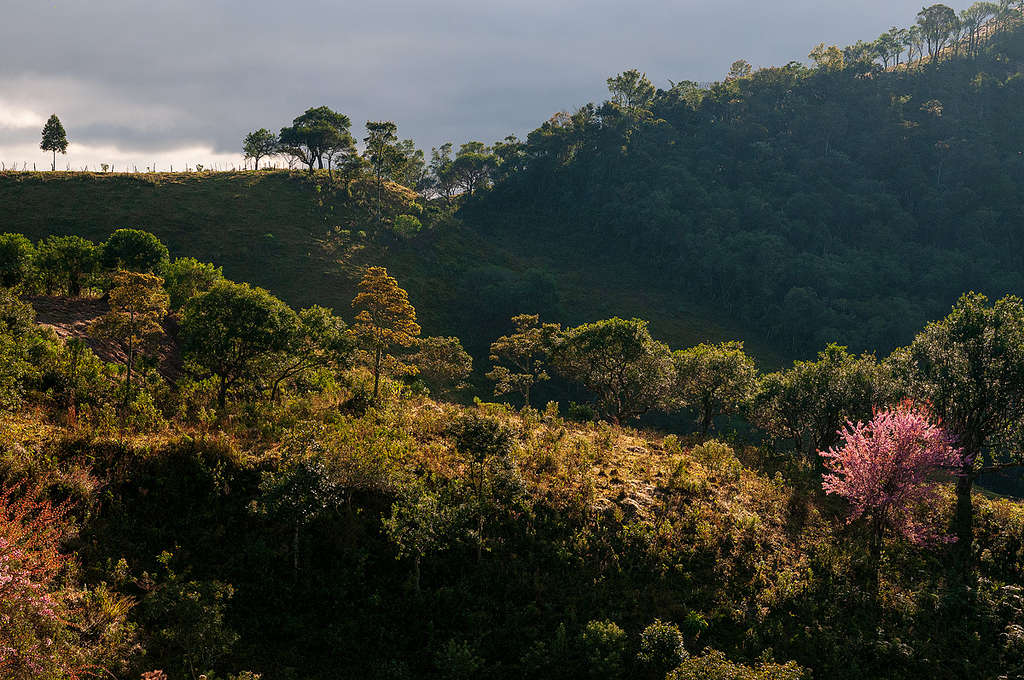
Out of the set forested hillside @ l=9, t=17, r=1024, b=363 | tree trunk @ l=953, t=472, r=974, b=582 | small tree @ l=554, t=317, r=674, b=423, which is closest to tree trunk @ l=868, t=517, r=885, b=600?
tree trunk @ l=953, t=472, r=974, b=582

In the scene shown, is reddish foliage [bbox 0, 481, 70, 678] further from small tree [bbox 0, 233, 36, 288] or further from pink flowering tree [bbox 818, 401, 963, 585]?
small tree [bbox 0, 233, 36, 288]

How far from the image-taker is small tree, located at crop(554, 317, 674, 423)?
132 feet

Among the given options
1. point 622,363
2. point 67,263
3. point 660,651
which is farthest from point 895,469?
point 67,263

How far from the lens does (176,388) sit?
1167 inches

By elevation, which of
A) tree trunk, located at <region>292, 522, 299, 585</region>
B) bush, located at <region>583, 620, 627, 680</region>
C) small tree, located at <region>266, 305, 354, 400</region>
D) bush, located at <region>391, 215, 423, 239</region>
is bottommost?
bush, located at <region>583, 620, 627, 680</region>

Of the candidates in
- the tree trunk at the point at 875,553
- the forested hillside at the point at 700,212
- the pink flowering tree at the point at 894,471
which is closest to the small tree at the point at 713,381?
the pink flowering tree at the point at 894,471

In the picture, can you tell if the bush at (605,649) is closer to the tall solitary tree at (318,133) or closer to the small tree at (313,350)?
the small tree at (313,350)

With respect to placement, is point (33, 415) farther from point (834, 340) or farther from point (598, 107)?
point (598, 107)

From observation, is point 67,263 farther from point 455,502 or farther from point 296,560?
point 455,502

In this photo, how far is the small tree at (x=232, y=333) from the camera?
25.7 metres

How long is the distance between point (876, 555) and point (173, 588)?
26004mm

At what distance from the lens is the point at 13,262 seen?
37.8 m

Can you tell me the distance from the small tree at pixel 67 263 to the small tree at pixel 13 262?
1076 millimetres

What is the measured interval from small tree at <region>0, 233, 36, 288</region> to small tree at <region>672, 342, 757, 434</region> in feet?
A: 169
